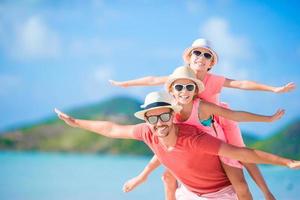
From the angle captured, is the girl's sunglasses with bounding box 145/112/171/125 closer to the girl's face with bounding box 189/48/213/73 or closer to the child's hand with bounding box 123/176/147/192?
the girl's face with bounding box 189/48/213/73

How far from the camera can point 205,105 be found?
3.91 metres

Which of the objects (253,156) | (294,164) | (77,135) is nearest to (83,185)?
(253,156)

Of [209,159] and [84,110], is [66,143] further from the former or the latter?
[209,159]

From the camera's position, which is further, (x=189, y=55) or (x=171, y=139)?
(x=189, y=55)

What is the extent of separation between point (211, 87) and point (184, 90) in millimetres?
388

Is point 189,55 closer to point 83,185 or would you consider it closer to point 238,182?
point 238,182

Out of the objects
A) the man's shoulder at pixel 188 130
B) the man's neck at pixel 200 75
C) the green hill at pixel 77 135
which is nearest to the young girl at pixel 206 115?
the man's shoulder at pixel 188 130

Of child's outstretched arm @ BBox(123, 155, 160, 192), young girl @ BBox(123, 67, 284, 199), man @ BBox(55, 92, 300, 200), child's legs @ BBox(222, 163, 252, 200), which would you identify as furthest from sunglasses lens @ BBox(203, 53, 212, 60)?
child's outstretched arm @ BBox(123, 155, 160, 192)

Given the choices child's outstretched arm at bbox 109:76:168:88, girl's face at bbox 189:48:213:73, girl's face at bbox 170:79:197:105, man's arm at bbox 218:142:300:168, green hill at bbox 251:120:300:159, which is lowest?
man's arm at bbox 218:142:300:168

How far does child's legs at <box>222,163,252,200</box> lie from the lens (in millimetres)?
3898

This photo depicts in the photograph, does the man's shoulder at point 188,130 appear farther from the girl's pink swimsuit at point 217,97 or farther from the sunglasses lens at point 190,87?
the girl's pink swimsuit at point 217,97

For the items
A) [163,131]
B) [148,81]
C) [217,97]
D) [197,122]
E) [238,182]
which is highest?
[148,81]

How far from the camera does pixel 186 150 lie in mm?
3760

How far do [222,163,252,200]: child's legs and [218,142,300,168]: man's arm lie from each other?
339 mm
